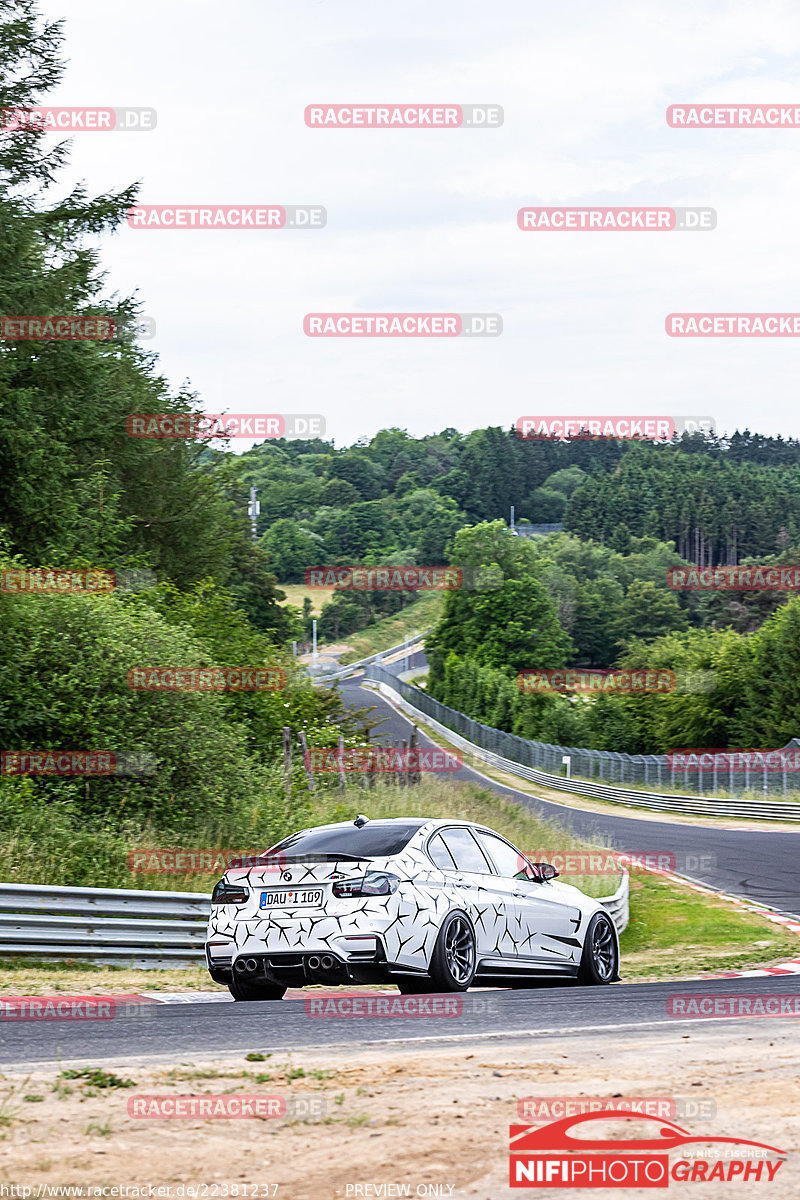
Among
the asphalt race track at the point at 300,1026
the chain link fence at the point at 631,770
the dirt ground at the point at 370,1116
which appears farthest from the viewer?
the chain link fence at the point at 631,770

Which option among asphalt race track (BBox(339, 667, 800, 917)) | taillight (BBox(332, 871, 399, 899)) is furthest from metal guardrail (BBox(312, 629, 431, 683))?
taillight (BBox(332, 871, 399, 899))

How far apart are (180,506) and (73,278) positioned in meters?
7.74

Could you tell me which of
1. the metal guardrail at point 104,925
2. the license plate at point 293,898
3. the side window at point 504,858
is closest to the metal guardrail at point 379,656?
the metal guardrail at point 104,925

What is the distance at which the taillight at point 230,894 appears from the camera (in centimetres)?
988

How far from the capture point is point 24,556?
24078mm

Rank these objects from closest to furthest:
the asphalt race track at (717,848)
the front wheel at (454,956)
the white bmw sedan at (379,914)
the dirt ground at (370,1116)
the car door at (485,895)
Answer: the dirt ground at (370,1116), the white bmw sedan at (379,914), the front wheel at (454,956), the car door at (485,895), the asphalt race track at (717,848)

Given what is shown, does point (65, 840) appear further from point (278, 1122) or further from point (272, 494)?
point (272, 494)

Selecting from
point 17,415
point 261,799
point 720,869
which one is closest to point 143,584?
point 17,415

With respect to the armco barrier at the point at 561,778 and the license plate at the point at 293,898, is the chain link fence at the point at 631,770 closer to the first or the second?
the armco barrier at the point at 561,778

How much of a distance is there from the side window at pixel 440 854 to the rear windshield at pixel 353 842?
164 mm

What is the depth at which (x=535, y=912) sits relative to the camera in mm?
11086

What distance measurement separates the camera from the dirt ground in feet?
15.2

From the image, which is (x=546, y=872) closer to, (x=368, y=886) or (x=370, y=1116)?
(x=368, y=886)

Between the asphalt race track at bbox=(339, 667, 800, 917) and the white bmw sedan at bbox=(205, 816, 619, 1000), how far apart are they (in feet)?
35.3
